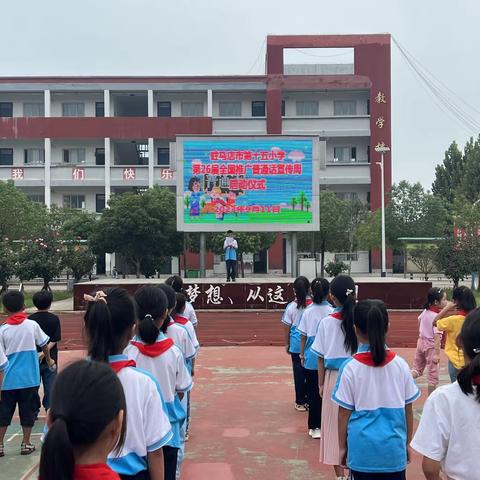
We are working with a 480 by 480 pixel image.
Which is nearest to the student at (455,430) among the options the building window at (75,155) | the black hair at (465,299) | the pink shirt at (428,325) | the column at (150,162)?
the black hair at (465,299)

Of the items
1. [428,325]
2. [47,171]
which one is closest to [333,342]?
[428,325]

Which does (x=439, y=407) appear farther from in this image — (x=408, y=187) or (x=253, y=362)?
(x=408, y=187)

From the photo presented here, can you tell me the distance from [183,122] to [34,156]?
9945mm

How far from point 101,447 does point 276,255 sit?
34.7m

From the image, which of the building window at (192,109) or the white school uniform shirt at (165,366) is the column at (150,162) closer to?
the building window at (192,109)

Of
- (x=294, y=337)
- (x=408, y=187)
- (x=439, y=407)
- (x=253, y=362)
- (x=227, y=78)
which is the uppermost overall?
(x=227, y=78)

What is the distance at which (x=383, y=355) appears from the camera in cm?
298

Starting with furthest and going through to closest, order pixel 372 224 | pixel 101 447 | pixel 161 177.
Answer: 1. pixel 161 177
2. pixel 372 224
3. pixel 101 447

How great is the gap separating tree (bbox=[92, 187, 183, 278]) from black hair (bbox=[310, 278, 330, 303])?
826 inches

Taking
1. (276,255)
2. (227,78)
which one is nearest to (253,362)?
(276,255)

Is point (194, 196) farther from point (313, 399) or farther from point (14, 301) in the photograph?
point (14, 301)

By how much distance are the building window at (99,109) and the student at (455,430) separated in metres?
37.4

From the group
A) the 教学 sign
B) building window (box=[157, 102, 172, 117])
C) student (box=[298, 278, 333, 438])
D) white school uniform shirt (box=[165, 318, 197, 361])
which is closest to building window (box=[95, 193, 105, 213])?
building window (box=[157, 102, 172, 117])

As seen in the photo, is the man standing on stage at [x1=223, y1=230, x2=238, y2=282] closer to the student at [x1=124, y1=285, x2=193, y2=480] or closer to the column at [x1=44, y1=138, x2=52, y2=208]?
the student at [x1=124, y1=285, x2=193, y2=480]
